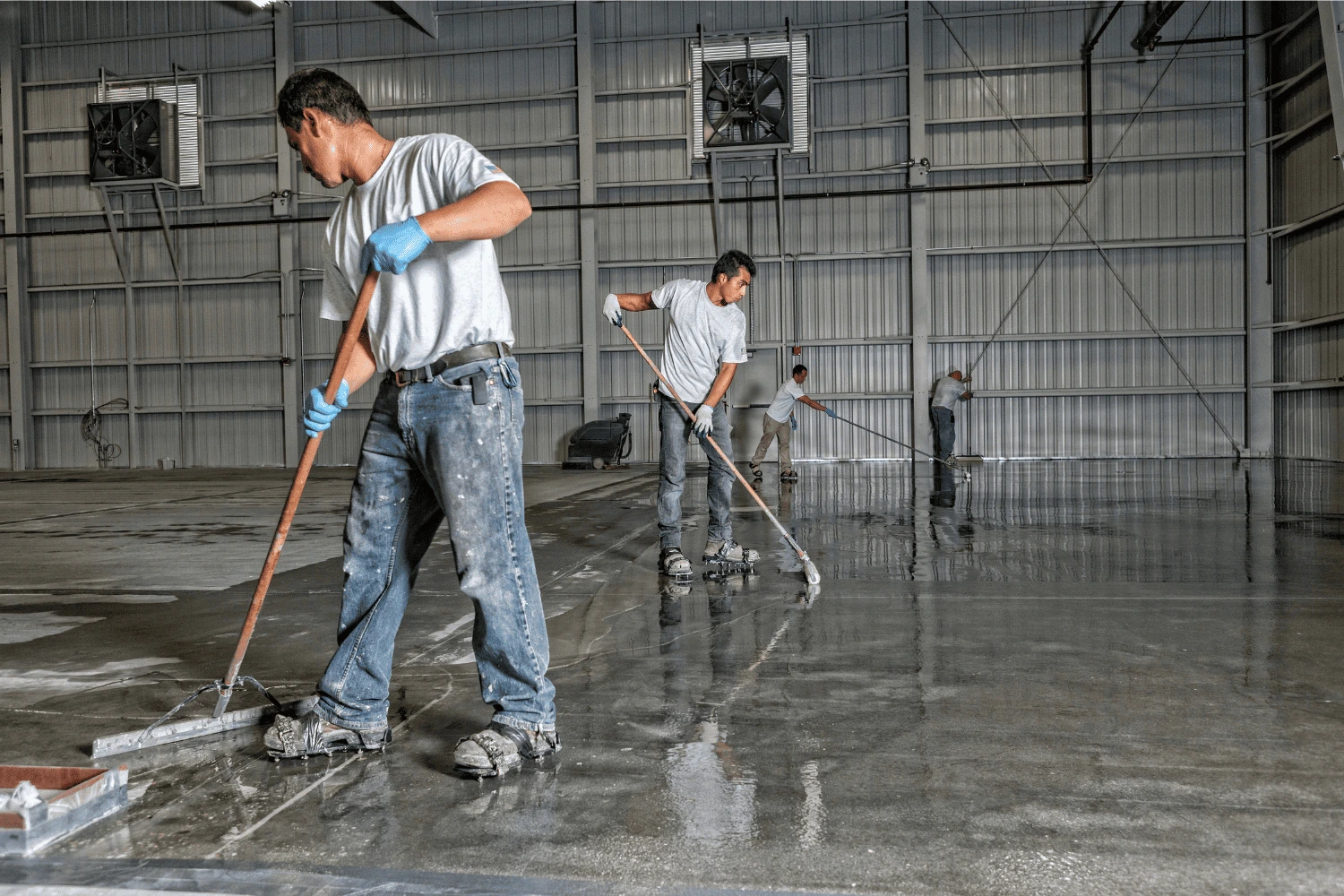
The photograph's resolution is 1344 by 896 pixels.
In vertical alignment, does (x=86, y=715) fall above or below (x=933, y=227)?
below

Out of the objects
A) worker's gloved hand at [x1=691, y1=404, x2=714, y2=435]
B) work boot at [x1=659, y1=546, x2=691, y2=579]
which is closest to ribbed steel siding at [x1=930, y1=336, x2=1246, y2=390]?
worker's gloved hand at [x1=691, y1=404, x2=714, y2=435]

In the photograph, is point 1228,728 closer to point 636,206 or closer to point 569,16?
point 636,206

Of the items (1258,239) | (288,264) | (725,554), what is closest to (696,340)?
(725,554)

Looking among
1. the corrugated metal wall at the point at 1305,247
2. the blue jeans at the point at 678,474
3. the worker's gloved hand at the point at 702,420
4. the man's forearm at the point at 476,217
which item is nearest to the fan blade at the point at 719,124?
the corrugated metal wall at the point at 1305,247

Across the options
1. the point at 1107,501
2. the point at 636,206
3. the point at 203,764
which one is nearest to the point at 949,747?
the point at 203,764

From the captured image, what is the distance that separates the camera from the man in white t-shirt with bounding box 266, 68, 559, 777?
7.84 ft

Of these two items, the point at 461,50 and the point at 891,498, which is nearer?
the point at 891,498

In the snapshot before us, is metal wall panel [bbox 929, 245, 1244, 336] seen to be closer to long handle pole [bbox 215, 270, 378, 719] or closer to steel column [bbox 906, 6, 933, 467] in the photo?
steel column [bbox 906, 6, 933, 467]

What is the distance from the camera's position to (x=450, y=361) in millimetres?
2398

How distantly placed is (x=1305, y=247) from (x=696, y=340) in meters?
15.2

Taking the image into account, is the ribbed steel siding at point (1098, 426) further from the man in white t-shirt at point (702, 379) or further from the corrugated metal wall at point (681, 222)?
the man in white t-shirt at point (702, 379)

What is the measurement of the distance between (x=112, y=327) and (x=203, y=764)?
813 inches

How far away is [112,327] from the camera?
20.1 m

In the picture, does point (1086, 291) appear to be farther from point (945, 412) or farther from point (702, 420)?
point (702, 420)
